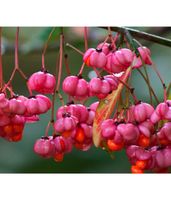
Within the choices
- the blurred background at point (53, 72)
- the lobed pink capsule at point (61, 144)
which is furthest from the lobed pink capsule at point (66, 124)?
the blurred background at point (53, 72)

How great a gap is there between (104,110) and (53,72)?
486mm

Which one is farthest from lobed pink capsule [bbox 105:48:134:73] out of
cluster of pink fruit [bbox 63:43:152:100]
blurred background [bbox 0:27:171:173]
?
blurred background [bbox 0:27:171:173]

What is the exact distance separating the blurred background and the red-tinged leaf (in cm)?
39

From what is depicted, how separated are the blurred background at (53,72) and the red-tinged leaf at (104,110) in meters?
0.39

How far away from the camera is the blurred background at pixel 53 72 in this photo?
166 centimetres

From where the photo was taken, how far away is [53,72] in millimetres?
1689

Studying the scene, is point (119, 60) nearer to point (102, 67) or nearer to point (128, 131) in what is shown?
point (102, 67)

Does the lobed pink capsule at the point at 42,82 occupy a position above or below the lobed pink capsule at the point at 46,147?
above

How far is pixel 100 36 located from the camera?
174 centimetres

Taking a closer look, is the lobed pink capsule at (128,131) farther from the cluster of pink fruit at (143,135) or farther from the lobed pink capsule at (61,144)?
the lobed pink capsule at (61,144)

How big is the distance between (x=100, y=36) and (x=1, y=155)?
16.7 inches
